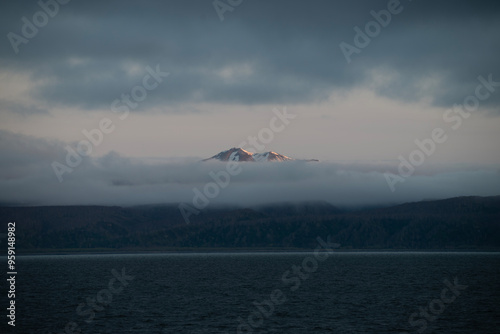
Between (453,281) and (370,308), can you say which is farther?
(453,281)

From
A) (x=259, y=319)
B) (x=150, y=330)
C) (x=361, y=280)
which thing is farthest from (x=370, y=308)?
(x=361, y=280)

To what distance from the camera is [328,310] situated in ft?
382

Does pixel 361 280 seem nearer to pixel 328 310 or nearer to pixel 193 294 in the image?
pixel 193 294

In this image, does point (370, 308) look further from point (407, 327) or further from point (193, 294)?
point (193, 294)

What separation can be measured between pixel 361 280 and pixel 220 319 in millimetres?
96896

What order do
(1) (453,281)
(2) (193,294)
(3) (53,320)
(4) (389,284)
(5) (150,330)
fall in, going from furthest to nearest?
(1) (453,281) < (4) (389,284) < (2) (193,294) < (3) (53,320) < (5) (150,330)

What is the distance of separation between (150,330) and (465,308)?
63168 mm

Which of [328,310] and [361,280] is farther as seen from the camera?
[361,280]

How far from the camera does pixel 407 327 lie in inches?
3784

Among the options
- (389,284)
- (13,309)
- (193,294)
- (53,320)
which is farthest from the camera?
(389,284)

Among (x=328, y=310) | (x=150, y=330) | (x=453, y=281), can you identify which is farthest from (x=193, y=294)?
(x=453, y=281)

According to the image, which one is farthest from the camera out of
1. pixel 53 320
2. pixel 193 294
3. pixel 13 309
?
pixel 193 294

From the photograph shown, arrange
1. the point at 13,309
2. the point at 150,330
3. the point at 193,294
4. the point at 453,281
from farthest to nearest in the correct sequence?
the point at 453,281 → the point at 193,294 → the point at 13,309 → the point at 150,330

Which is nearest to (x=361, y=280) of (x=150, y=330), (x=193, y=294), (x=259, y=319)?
(x=193, y=294)
